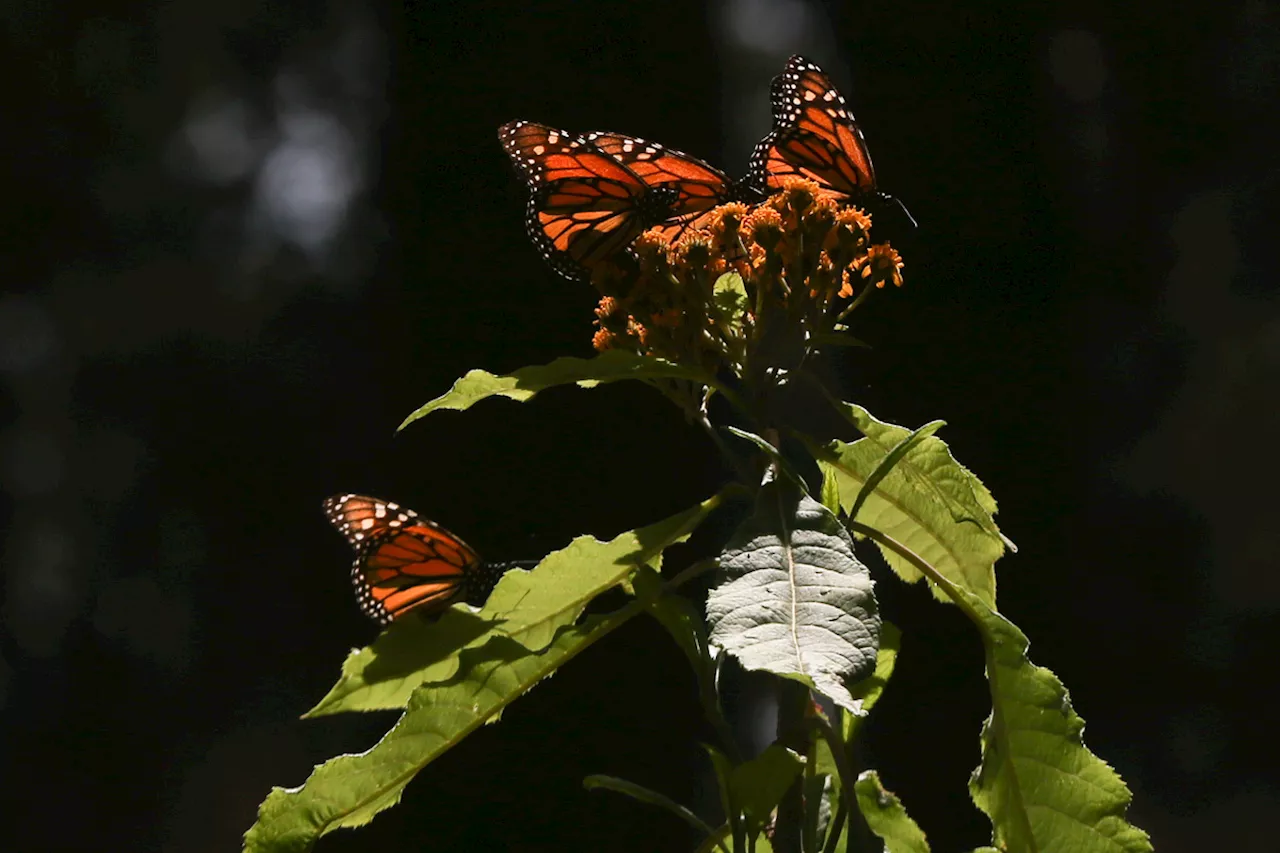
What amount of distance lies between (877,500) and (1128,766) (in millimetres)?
2689

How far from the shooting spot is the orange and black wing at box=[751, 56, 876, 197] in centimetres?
108

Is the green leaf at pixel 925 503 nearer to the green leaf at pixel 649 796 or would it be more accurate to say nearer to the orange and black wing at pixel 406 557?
the green leaf at pixel 649 796

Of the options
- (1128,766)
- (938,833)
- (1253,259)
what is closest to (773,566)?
(938,833)

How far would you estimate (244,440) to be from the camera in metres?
3.91

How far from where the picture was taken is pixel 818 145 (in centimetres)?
110

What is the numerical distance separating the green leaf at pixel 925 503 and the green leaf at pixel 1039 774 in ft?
0.39

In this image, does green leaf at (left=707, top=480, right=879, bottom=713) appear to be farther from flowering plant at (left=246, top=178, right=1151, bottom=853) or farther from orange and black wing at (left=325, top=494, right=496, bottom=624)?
orange and black wing at (left=325, top=494, right=496, bottom=624)

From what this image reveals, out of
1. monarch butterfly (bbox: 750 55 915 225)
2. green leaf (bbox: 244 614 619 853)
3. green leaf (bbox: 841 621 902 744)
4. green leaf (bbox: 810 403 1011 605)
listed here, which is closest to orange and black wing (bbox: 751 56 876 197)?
monarch butterfly (bbox: 750 55 915 225)

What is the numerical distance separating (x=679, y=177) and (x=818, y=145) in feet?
0.56

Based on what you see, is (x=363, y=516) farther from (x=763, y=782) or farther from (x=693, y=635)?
(x=763, y=782)

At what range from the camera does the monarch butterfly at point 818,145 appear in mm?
1080

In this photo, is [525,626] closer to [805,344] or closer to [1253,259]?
[805,344]

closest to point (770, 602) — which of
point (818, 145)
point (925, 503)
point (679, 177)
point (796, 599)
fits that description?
point (796, 599)

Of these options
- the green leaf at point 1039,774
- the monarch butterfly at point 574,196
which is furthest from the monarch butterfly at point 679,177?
the green leaf at point 1039,774
